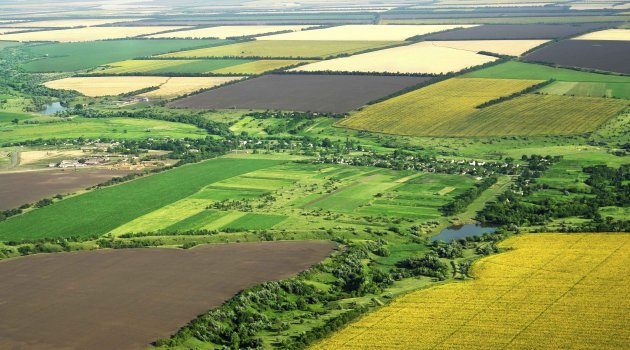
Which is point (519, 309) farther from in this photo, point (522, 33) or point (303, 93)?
point (522, 33)

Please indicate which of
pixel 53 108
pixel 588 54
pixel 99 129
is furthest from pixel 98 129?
pixel 588 54

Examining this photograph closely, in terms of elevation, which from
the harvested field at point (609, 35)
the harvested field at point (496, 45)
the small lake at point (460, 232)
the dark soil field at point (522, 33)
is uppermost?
the dark soil field at point (522, 33)

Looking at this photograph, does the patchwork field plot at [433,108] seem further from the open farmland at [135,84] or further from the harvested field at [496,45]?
the open farmland at [135,84]

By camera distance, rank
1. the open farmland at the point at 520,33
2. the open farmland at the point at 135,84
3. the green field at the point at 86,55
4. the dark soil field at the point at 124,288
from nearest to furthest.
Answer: the dark soil field at the point at 124,288
the open farmland at the point at 135,84
the green field at the point at 86,55
the open farmland at the point at 520,33

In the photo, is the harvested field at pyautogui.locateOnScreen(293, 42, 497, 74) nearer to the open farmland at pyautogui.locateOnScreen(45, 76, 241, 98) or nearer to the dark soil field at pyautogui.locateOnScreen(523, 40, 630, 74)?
the dark soil field at pyautogui.locateOnScreen(523, 40, 630, 74)

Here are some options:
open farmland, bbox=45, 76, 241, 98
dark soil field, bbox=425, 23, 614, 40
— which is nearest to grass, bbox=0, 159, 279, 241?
open farmland, bbox=45, 76, 241, 98

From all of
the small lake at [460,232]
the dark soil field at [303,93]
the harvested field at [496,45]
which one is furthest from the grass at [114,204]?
the harvested field at [496,45]

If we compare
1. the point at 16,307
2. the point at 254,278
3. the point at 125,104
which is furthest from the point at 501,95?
the point at 16,307

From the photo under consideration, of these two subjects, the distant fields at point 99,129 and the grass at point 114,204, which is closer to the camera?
the grass at point 114,204
